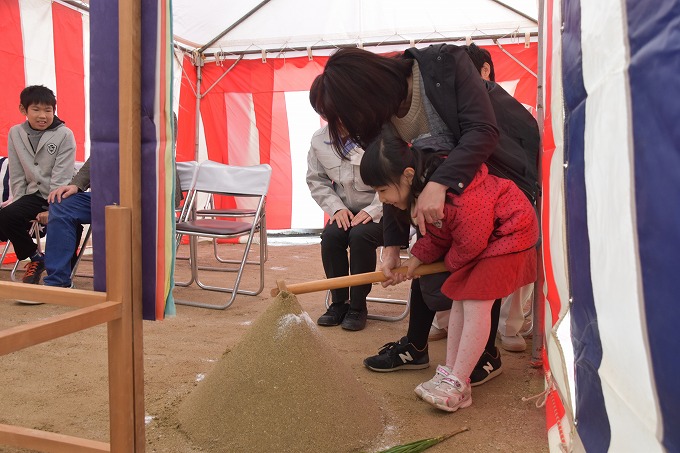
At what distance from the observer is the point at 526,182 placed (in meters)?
1.88

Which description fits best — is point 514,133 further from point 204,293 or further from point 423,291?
point 204,293

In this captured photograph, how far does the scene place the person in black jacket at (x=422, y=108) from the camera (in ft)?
5.23

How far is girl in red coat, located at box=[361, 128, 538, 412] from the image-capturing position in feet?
5.29

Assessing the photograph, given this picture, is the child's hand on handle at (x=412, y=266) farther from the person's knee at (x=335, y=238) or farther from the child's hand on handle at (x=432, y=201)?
the person's knee at (x=335, y=238)

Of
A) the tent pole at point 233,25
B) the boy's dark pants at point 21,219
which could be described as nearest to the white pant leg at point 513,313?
the boy's dark pants at point 21,219

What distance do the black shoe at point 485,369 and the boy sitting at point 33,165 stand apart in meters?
2.67

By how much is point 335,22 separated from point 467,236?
15.5 ft

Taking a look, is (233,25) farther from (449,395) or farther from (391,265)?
(449,395)

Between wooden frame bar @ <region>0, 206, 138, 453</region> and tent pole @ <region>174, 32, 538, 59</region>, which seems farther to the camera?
tent pole @ <region>174, 32, 538, 59</region>

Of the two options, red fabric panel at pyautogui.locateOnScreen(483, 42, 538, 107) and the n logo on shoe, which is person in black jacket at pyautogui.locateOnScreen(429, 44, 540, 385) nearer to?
the n logo on shoe

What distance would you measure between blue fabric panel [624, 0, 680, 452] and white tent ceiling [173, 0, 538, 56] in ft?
17.0

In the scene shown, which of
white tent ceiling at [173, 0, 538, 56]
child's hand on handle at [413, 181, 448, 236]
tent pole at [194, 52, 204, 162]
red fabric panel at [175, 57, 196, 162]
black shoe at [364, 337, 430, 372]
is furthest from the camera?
tent pole at [194, 52, 204, 162]

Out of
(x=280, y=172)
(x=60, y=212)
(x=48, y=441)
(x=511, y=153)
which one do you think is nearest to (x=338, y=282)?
(x=511, y=153)

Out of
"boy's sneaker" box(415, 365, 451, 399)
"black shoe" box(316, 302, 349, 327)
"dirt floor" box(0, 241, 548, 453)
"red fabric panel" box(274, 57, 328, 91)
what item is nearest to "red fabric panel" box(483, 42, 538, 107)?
"red fabric panel" box(274, 57, 328, 91)
